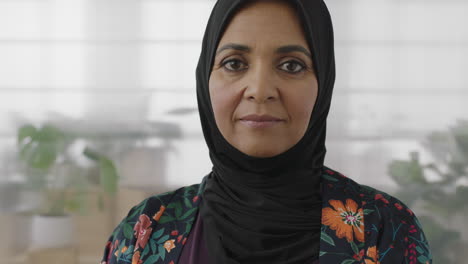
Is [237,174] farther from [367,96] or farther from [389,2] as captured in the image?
[389,2]

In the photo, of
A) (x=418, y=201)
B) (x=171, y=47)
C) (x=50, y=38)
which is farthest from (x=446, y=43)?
(x=50, y=38)

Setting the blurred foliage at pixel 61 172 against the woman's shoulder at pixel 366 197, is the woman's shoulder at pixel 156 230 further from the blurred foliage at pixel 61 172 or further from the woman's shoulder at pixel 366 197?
the blurred foliage at pixel 61 172

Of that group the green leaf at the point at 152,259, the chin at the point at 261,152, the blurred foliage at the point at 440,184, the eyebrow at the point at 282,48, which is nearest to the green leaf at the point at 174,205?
the green leaf at the point at 152,259

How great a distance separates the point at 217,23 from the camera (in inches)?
34.6

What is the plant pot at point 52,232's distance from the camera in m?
1.98

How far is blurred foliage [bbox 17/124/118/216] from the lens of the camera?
77.8 inches

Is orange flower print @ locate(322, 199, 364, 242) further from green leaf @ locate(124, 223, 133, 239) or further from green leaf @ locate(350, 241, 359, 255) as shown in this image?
green leaf @ locate(124, 223, 133, 239)

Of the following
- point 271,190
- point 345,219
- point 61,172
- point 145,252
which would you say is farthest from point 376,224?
point 61,172

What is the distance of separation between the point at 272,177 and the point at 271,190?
23mm

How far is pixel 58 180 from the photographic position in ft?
6.55

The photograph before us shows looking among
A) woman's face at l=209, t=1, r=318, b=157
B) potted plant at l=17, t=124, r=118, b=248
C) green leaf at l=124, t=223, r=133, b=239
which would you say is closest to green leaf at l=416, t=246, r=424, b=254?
woman's face at l=209, t=1, r=318, b=157

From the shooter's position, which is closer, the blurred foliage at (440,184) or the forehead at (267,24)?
the forehead at (267,24)

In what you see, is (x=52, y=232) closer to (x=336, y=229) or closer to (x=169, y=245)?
(x=169, y=245)

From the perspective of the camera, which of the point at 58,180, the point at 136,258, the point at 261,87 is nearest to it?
the point at 261,87
